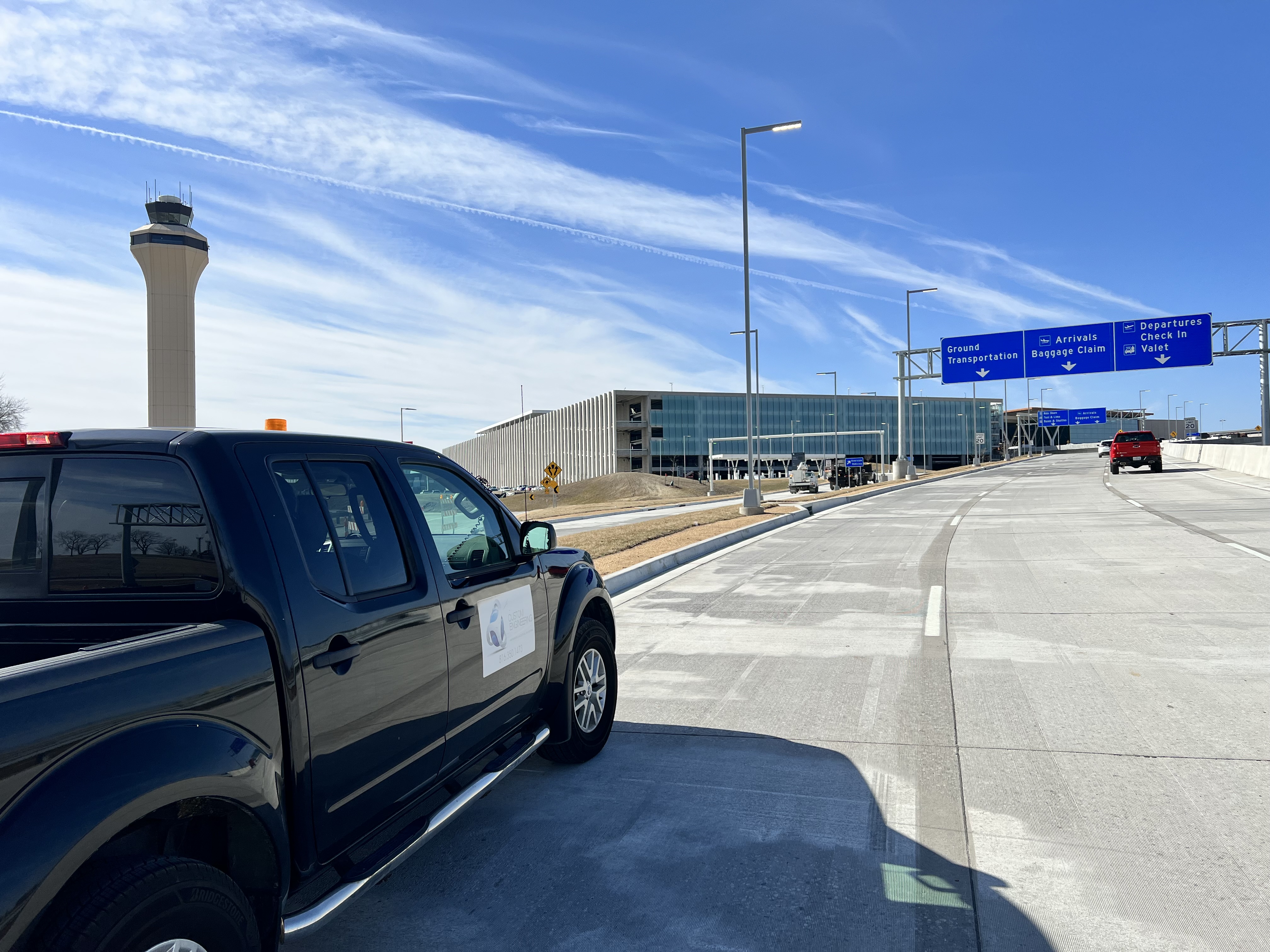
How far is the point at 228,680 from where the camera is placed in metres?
2.41

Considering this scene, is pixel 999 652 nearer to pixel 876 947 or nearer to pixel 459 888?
pixel 876 947

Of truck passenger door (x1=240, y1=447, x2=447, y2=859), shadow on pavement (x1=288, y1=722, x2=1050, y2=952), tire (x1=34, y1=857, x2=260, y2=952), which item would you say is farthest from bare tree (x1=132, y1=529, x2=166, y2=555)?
shadow on pavement (x1=288, y1=722, x2=1050, y2=952)

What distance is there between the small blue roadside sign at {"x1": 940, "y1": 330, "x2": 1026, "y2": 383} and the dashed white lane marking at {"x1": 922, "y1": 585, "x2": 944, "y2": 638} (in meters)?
37.3

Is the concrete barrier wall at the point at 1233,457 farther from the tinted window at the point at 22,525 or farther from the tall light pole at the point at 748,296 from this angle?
the tinted window at the point at 22,525

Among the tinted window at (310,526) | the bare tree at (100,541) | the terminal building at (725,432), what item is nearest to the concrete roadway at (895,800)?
the tinted window at (310,526)

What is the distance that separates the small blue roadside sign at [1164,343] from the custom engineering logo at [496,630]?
150ft

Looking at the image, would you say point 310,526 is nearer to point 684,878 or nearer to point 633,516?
point 684,878

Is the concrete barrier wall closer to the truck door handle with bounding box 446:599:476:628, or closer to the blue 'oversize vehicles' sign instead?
the blue 'oversize vehicles' sign

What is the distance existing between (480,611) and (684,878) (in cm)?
142

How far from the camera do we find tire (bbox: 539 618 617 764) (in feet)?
16.2

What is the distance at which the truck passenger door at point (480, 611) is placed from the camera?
3.64 meters

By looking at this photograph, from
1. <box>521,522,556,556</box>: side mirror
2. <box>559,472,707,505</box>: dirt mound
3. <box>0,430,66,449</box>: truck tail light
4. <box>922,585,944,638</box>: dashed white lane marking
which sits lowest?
<box>559,472,707,505</box>: dirt mound

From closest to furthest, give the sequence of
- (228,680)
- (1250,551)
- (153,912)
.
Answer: (153,912), (228,680), (1250,551)

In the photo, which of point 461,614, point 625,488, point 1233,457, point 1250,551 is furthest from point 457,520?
point 625,488
